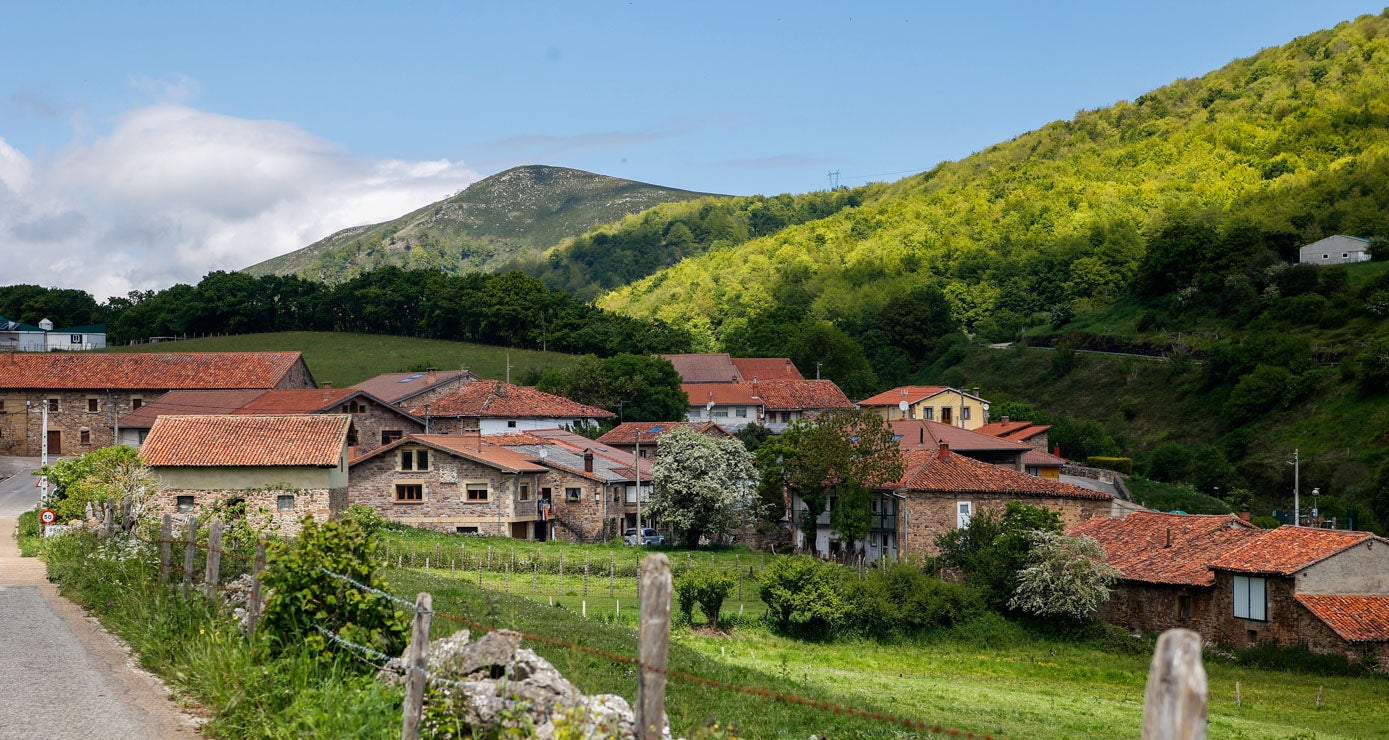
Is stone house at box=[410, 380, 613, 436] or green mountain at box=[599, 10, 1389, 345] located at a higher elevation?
green mountain at box=[599, 10, 1389, 345]

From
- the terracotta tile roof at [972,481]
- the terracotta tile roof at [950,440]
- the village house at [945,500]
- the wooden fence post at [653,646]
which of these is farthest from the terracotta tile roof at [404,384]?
the wooden fence post at [653,646]

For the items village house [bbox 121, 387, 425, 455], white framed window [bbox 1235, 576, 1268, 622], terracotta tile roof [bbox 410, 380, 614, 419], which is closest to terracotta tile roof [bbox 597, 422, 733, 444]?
terracotta tile roof [bbox 410, 380, 614, 419]

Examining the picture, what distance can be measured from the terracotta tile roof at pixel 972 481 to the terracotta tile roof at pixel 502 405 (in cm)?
2830

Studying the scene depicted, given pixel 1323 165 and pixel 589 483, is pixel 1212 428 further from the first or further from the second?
pixel 1323 165

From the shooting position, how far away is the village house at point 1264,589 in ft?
112

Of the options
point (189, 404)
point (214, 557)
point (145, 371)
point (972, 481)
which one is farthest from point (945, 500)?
point (145, 371)

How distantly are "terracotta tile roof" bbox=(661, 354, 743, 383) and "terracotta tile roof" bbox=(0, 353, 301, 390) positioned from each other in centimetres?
3764

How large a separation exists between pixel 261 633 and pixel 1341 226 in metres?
139

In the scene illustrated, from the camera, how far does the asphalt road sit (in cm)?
976

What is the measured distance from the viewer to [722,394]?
10062 centimetres

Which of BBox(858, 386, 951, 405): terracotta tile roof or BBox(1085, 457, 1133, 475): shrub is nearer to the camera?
BBox(1085, 457, 1133, 475): shrub

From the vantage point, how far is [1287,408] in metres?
84.9

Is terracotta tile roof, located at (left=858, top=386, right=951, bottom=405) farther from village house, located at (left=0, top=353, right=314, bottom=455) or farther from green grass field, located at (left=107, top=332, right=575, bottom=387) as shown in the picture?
village house, located at (left=0, top=353, right=314, bottom=455)

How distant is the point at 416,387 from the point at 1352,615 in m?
59.7
